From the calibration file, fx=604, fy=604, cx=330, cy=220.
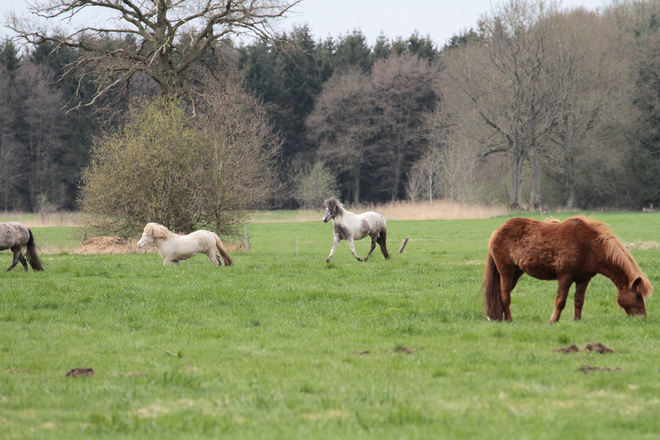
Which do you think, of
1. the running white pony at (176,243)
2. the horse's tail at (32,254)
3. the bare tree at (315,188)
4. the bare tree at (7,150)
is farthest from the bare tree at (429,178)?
the horse's tail at (32,254)

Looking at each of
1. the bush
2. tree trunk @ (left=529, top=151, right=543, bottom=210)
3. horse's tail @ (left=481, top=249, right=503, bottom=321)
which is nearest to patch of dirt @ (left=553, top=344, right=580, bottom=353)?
horse's tail @ (left=481, top=249, right=503, bottom=321)

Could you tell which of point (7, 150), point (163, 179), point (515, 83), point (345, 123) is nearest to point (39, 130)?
point (7, 150)

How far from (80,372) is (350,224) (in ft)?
42.9

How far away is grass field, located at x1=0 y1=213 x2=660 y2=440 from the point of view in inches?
181

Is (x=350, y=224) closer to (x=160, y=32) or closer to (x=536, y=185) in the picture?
(x=160, y=32)

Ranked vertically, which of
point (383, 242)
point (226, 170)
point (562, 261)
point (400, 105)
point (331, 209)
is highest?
point (400, 105)

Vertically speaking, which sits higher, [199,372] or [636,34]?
[636,34]

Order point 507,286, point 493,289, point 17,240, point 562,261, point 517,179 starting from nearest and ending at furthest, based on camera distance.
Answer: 1. point 562,261
2. point 507,286
3. point 493,289
4. point 17,240
5. point 517,179

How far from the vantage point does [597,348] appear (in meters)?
6.88

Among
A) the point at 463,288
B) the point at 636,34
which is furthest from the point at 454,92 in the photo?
the point at 463,288

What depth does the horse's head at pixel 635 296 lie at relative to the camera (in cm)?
823

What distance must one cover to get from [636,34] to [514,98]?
1915 centimetres

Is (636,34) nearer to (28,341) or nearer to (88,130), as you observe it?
(88,130)

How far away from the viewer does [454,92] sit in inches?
2301
